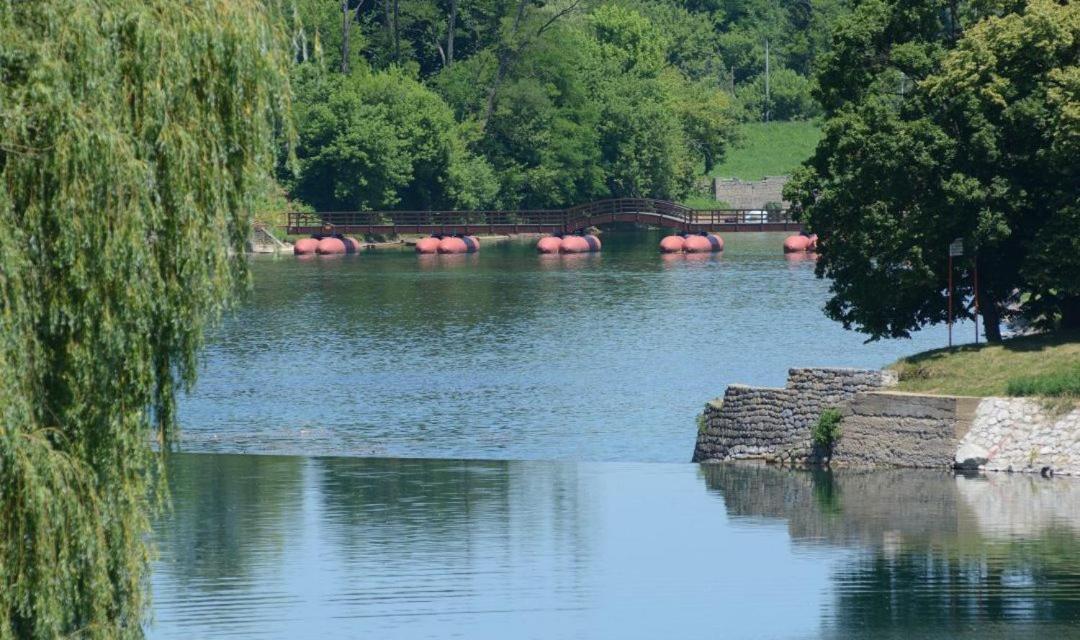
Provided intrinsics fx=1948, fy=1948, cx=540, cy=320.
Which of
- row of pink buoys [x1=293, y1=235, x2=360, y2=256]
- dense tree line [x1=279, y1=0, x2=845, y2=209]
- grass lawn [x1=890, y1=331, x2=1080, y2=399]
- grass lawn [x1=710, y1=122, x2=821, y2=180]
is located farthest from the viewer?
grass lawn [x1=710, y1=122, x2=821, y2=180]

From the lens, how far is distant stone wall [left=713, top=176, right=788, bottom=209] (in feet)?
524

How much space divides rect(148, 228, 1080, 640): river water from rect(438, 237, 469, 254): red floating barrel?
56.6 metres

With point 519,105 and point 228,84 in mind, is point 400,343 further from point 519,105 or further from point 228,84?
point 519,105

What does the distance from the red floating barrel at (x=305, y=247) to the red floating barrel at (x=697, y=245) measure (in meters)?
23.9

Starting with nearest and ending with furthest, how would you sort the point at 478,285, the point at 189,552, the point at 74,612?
the point at 74,612
the point at 189,552
the point at 478,285

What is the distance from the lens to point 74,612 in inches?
776

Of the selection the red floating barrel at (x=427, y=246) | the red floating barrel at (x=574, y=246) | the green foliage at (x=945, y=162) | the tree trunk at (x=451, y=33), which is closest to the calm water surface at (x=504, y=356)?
the green foliage at (x=945, y=162)

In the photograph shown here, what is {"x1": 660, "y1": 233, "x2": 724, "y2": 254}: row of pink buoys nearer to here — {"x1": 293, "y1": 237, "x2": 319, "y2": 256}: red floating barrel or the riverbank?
{"x1": 293, "y1": 237, "x2": 319, "y2": 256}: red floating barrel

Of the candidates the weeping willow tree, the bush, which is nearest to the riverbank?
the bush

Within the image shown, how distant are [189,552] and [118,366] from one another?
1488 cm

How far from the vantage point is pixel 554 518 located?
3803cm

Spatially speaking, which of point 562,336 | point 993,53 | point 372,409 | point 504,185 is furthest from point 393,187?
point 993,53

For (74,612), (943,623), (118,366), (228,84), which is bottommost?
(943,623)

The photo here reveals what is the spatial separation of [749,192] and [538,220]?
2734 cm
